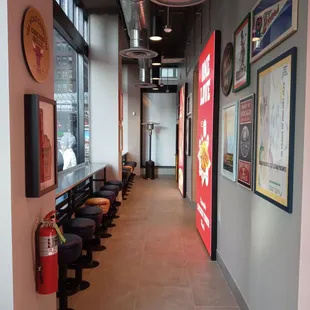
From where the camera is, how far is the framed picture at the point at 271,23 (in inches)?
71.2

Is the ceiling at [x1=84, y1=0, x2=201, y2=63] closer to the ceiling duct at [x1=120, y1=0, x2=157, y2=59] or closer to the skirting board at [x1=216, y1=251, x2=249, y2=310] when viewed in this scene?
the ceiling duct at [x1=120, y1=0, x2=157, y2=59]

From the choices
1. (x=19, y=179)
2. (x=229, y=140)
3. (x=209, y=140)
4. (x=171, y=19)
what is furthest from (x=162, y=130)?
(x=19, y=179)

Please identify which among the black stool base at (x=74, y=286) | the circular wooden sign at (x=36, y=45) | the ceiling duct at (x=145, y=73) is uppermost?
the ceiling duct at (x=145, y=73)

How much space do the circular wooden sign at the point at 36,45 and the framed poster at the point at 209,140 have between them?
227 cm

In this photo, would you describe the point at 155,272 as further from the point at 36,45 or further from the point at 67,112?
the point at 67,112

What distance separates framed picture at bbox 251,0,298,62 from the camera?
181 cm

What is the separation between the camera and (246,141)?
2.68 m

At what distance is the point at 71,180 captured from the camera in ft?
13.4

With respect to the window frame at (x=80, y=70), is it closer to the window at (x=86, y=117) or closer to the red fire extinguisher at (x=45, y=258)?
the window at (x=86, y=117)

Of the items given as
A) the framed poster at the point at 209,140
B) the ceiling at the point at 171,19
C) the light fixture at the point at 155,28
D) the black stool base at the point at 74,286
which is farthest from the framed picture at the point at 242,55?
the light fixture at the point at 155,28

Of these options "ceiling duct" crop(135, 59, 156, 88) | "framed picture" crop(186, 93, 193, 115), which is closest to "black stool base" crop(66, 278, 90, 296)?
"framed picture" crop(186, 93, 193, 115)

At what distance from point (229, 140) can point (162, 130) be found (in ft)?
29.3

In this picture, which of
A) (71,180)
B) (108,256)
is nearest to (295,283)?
(108,256)

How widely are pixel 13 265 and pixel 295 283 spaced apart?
1.58m
